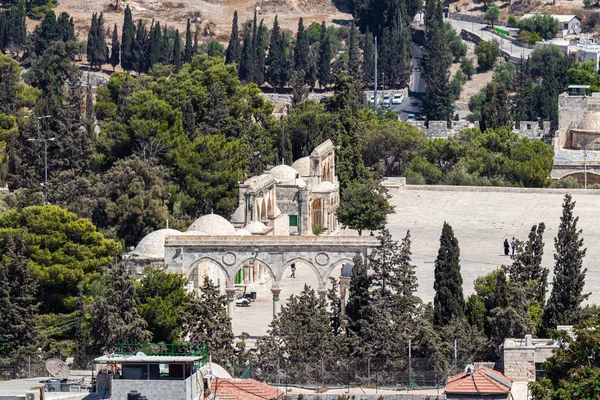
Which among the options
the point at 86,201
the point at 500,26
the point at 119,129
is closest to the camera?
the point at 86,201

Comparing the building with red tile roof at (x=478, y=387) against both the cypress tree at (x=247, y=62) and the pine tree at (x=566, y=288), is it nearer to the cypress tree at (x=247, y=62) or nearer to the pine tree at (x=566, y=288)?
the pine tree at (x=566, y=288)

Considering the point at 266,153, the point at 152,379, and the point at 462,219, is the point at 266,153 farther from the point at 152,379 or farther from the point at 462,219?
the point at 152,379

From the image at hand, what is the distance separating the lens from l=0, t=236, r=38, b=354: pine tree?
58500 millimetres

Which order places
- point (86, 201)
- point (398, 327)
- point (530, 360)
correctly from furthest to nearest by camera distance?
point (86, 201), point (398, 327), point (530, 360)

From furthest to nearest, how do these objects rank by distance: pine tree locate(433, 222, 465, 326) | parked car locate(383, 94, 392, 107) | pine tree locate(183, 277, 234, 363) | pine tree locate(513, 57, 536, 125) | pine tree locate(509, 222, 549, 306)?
parked car locate(383, 94, 392, 107)
pine tree locate(513, 57, 536, 125)
pine tree locate(509, 222, 549, 306)
pine tree locate(433, 222, 465, 326)
pine tree locate(183, 277, 234, 363)

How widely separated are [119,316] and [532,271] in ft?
42.0

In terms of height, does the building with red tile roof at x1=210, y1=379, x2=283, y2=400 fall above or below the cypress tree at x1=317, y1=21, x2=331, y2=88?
below

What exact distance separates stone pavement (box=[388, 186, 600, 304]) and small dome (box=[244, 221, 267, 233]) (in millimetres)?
5625

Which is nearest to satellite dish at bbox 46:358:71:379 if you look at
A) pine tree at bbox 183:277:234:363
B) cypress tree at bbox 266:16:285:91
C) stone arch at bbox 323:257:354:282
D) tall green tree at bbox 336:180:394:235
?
pine tree at bbox 183:277:234:363

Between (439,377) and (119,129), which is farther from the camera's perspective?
(119,129)

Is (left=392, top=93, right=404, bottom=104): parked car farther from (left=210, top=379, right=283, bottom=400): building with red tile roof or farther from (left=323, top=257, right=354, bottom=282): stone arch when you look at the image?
(left=210, top=379, right=283, bottom=400): building with red tile roof

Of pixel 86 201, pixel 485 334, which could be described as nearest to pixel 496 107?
pixel 86 201

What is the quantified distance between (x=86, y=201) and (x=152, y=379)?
1344 inches

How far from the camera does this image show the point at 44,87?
11075 centimetres
